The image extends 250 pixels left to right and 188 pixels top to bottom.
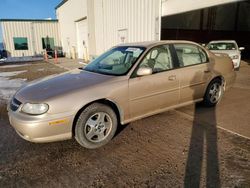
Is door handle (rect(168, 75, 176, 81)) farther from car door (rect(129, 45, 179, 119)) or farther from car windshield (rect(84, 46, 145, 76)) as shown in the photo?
car windshield (rect(84, 46, 145, 76))

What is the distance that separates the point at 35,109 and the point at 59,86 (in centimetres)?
53

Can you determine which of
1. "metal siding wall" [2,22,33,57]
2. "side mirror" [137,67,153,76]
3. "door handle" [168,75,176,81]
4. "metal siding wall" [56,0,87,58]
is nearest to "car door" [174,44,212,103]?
"door handle" [168,75,176,81]

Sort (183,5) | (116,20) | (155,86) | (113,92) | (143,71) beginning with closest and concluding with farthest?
(113,92) < (143,71) < (155,86) < (183,5) < (116,20)

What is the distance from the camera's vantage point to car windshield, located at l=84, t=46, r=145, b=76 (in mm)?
3690

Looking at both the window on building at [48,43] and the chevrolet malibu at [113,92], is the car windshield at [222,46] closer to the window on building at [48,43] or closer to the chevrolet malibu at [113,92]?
the chevrolet malibu at [113,92]

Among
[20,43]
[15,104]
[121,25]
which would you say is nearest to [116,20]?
[121,25]

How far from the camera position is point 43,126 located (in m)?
2.84

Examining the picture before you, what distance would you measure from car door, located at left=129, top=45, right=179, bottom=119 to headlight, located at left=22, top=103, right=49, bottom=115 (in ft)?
4.36

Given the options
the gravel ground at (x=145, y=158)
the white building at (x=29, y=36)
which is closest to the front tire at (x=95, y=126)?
the gravel ground at (x=145, y=158)

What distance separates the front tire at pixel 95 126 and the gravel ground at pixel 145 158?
14cm

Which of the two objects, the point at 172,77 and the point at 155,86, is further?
the point at 172,77

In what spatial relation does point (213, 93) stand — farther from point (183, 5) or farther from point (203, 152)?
point (183, 5)

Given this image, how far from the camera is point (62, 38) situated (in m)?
25.9

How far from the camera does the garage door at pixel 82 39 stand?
62.3 feet
